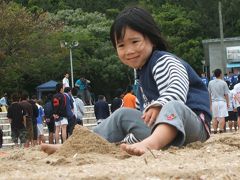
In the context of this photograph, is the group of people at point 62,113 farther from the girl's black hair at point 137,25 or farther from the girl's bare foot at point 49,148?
the girl's bare foot at point 49,148

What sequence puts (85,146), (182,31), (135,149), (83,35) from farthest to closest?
(182,31), (83,35), (85,146), (135,149)

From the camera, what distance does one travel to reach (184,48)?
48.1 m

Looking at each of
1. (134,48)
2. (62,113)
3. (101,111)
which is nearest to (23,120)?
(62,113)

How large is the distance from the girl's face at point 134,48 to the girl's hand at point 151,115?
20.9 inches

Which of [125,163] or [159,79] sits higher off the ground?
[159,79]

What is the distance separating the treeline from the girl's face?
3101 centimetres

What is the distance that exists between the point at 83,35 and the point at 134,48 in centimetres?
4101

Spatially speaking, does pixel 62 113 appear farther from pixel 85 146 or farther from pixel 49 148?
pixel 85 146

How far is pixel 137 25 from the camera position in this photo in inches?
169

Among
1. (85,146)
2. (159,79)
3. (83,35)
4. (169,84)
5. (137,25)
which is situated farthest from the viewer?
(83,35)

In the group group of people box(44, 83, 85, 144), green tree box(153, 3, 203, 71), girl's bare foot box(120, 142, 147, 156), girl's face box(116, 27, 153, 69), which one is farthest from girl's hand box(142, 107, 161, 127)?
green tree box(153, 3, 203, 71)

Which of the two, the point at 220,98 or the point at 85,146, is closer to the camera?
the point at 85,146

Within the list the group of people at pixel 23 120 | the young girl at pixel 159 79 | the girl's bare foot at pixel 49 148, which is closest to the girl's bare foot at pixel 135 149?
the young girl at pixel 159 79

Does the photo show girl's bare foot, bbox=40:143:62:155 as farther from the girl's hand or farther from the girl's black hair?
the girl's black hair
